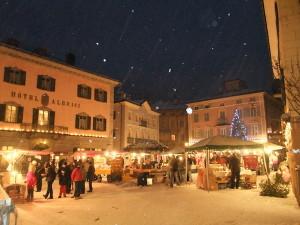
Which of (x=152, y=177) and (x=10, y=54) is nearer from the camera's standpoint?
(x=152, y=177)

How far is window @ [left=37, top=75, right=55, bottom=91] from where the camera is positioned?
1086 inches

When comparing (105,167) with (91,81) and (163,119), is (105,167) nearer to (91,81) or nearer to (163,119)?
(91,81)

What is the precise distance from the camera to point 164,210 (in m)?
10.6

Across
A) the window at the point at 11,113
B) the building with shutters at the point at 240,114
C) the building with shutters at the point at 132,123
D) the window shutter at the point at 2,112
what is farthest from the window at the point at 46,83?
the building with shutters at the point at 240,114

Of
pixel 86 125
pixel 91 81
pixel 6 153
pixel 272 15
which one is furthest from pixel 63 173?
pixel 91 81

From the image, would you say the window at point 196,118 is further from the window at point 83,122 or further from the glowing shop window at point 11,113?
the glowing shop window at point 11,113

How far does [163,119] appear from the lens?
63688 mm

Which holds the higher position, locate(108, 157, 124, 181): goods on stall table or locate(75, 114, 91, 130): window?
locate(75, 114, 91, 130): window

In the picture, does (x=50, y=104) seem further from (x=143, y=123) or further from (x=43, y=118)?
(x=143, y=123)

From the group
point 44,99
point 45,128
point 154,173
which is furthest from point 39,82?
point 154,173

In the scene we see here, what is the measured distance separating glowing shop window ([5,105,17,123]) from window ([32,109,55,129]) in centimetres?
169

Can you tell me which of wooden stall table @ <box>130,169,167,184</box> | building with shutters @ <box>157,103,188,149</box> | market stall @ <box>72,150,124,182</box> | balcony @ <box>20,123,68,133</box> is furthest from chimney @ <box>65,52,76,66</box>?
building with shutters @ <box>157,103,188,149</box>

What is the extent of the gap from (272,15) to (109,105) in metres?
23.4

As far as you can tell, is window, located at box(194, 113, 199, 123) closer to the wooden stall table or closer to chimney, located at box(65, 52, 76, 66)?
chimney, located at box(65, 52, 76, 66)
